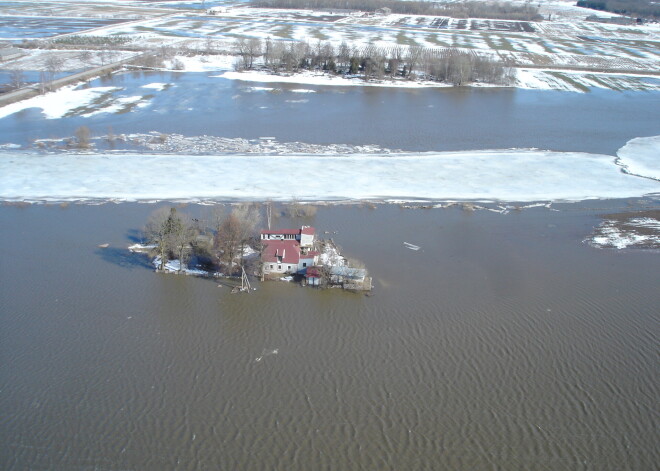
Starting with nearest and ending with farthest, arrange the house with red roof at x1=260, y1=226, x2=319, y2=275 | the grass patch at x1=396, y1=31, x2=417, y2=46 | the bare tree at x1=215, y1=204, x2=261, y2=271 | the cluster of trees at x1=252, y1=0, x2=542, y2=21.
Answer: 1. the bare tree at x1=215, y1=204, x2=261, y2=271
2. the house with red roof at x1=260, y1=226, x2=319, y2=275
3. the grass patch at x1=396, y1=31, x2=417, y2=46
4. the cluster of trees at x1=252, y1=0, x2=542, y2=21

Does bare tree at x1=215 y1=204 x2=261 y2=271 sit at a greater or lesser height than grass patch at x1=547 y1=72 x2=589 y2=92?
lesser

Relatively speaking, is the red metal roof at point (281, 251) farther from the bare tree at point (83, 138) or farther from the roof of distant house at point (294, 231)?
the bare tree at point (83, 138)

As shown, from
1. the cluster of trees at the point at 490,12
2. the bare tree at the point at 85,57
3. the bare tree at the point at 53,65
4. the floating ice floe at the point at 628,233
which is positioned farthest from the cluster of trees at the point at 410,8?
the floating ice floe at the point at 628,233

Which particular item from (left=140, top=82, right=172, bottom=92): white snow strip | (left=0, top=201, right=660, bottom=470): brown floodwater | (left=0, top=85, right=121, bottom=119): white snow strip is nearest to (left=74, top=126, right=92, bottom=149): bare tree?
(left=0, top=85, right=121, bottom=119): white snow strip

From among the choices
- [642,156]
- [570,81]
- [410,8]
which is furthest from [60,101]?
[410,8]

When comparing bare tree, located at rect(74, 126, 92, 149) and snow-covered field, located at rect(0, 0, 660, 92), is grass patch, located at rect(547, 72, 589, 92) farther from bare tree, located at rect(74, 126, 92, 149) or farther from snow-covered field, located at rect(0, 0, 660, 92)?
bare tree, located at rect(74, 126, 92, 149)

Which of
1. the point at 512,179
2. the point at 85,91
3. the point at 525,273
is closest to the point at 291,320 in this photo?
the point at 525,273

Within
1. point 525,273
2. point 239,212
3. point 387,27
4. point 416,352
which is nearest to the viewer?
point 416,352

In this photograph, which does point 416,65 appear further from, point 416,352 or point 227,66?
point 416,352
